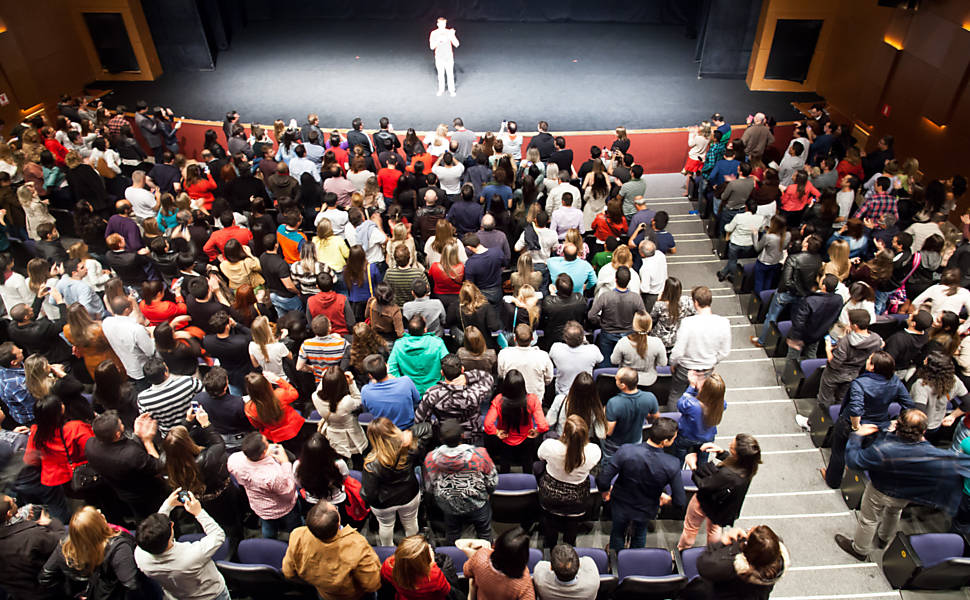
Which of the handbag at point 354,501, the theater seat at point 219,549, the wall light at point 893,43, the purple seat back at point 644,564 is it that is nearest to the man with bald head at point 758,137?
the wall light at point 893,43

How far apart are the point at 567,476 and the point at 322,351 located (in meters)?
2.07

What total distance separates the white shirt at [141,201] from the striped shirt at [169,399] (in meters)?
3.66

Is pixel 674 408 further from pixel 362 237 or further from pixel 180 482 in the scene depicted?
pixel 180 482

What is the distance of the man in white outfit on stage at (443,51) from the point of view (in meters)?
11.7

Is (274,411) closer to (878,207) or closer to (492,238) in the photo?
(492,238)

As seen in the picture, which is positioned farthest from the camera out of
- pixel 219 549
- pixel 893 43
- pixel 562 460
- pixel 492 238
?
pixel 893 43

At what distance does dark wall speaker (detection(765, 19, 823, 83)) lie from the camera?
1214 cm

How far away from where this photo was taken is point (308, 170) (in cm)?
797

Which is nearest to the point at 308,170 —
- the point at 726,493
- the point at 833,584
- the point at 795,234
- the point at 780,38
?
the point at 795,234

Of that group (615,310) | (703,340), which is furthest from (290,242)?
(703,340)

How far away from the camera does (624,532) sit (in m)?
4.45

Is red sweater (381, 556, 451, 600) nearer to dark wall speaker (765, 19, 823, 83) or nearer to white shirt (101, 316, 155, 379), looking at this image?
white shirt (101, 316, 155, 379)

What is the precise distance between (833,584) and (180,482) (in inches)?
178

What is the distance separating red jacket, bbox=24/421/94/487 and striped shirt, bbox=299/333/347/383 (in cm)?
152
